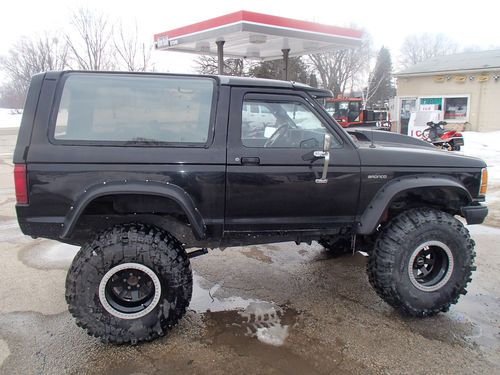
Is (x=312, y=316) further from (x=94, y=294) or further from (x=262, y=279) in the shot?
(x=94, y=294)

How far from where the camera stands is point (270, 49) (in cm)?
1577

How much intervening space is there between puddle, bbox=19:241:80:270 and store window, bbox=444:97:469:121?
78.4 ft

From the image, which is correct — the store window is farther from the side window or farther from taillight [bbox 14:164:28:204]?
taillight [bbox 14:164:28:204]

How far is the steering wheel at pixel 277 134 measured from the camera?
331 centimetres

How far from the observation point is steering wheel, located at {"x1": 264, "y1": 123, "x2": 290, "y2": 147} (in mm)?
3311

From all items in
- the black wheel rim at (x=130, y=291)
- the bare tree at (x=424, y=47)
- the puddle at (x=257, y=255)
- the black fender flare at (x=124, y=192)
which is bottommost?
the puddle at (x=257, y=255)

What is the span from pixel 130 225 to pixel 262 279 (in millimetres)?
1702

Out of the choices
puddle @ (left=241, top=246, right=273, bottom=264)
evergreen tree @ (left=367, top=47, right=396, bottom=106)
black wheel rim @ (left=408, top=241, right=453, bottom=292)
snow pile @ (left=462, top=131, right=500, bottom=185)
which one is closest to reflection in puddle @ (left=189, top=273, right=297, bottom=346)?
puddle @ (left=241, top=246, right=273, bottom=264)

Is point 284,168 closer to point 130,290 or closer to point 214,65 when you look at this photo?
point 130,290

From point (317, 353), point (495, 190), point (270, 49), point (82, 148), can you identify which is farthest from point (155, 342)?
point (270, 49)

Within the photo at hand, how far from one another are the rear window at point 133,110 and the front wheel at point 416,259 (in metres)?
1.83

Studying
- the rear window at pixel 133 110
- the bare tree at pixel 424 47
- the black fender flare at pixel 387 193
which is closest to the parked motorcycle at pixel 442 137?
the black fender flare at pixel 387 193

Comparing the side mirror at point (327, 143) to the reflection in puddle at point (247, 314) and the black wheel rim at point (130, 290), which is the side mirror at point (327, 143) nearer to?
the reflection in puddle at point (247, 314)

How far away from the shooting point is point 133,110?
3135 mm
